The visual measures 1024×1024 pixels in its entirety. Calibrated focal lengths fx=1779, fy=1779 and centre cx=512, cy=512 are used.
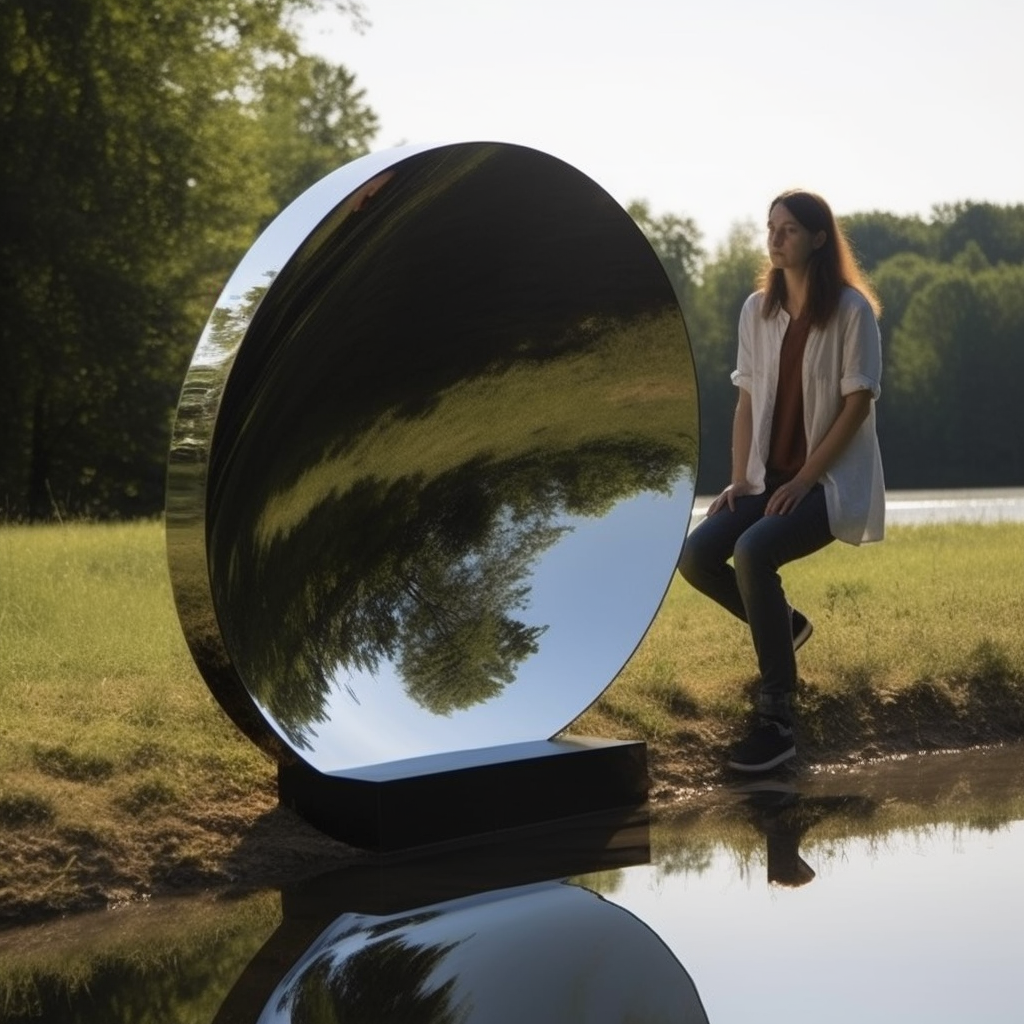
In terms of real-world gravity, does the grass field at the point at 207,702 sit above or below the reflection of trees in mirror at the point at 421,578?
below

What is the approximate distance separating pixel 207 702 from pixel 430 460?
4.78ft

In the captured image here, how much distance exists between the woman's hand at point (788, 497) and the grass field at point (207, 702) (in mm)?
907

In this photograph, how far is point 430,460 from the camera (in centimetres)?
606

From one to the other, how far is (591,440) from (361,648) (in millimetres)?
1245

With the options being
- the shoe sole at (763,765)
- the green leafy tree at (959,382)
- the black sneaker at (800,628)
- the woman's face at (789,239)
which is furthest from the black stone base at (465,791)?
the green leafy tree at (959,382)

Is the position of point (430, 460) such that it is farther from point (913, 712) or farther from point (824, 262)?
point (913, 712)

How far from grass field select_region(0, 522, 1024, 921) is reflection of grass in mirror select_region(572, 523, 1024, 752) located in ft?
0.03

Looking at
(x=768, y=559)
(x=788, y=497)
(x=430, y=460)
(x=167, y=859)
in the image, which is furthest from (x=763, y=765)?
(x=167, y=859)

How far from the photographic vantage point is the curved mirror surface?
4.06m

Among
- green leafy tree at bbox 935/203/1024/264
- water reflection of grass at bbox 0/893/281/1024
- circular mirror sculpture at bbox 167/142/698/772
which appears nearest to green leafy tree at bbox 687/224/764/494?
green leafy tree at bbox 935/203/1024/264

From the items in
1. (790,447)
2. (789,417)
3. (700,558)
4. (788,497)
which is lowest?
(700,558)

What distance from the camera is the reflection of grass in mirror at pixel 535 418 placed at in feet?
19.1

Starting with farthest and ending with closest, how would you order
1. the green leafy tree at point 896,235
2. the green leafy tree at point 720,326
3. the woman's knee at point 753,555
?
the green leafy tree at point 896,235 → the green leafy tree at point 720,326 → the woman's knee at point 753,555

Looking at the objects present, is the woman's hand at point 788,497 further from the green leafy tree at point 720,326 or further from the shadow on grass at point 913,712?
the green leafy tree at point 720,326
